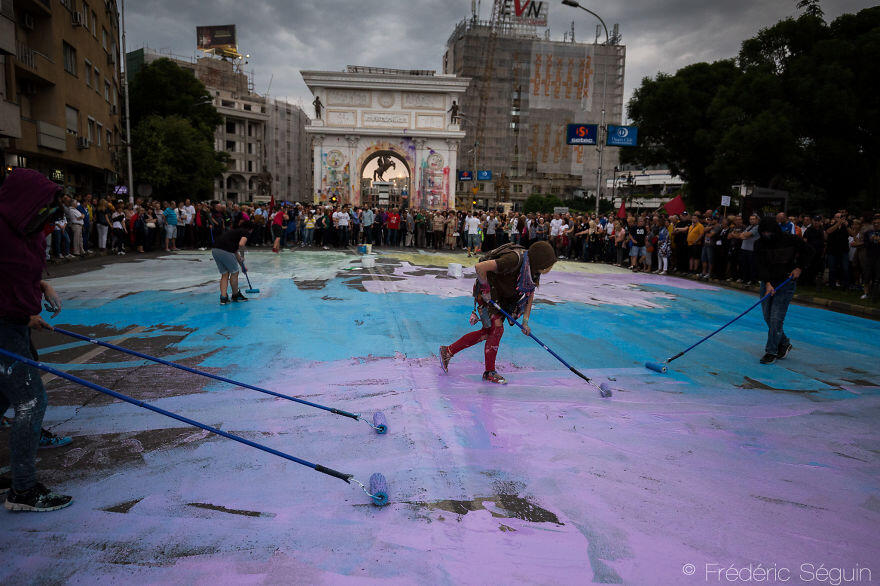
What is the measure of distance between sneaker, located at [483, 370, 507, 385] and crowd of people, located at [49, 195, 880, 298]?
5383 mm

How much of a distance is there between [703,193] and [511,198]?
154ft

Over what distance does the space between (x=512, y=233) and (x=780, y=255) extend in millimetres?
16505

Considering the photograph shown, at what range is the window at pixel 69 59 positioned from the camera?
2268cm

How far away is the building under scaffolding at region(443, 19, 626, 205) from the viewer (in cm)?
6619

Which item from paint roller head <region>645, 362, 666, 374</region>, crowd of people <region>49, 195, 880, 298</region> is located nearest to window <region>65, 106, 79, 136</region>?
crowd of people <region>49, 195, 880, 298</region>

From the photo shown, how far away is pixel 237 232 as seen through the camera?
348 inches

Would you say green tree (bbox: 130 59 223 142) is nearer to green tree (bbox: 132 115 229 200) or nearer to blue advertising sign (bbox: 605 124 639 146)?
green tree (bbox: 132 115 229 200)

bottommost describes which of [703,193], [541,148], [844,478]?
[844,478]

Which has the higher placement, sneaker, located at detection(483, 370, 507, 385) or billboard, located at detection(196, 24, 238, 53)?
billboard, located at detection(196, 24, 238, 53)

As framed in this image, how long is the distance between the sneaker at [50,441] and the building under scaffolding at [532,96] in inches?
2588

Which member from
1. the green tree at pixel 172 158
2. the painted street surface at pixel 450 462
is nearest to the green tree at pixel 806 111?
the painted street surface at pixel 450 462

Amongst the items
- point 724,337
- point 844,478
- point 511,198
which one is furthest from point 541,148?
point 844,478

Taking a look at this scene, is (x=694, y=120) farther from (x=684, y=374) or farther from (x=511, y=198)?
(x=511, y=198)

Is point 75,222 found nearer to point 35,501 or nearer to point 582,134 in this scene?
point 35,501
